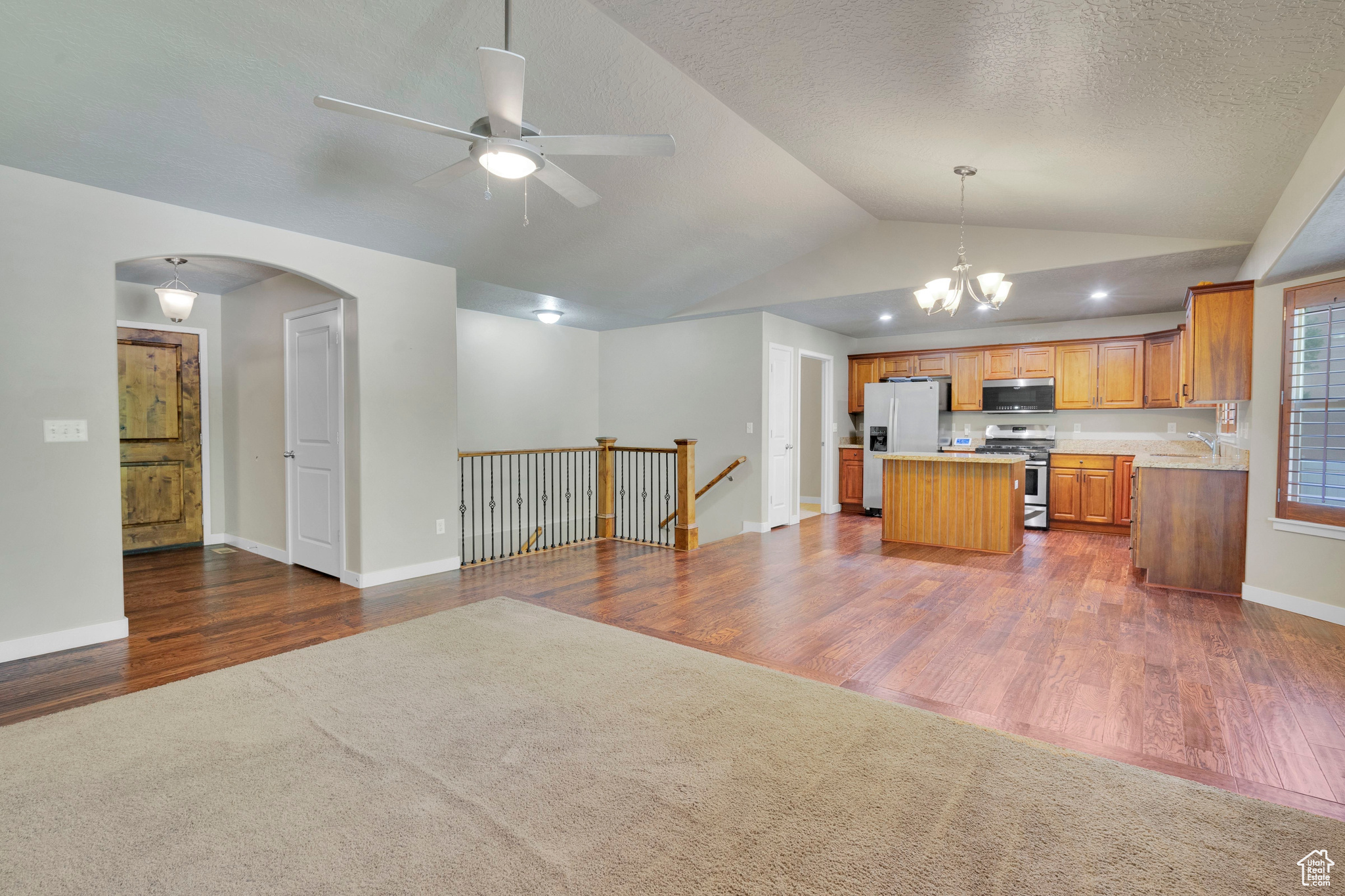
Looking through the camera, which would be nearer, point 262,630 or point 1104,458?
point 262,630

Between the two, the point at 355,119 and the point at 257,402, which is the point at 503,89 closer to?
the point at 355,119

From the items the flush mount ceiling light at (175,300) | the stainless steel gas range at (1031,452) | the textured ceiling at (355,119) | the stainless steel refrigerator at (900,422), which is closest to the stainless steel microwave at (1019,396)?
the stainless steel gas range at (1031,452)

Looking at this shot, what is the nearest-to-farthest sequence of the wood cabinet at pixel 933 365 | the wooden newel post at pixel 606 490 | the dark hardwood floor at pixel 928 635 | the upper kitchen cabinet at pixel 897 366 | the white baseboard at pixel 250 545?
the dark hardwood floor at pixel 928 635, the white baseboard at pixel 250 545, the wooden newel post at pixel 606 490, the wood cabinet at pixel 933 365, the upper kitchen cabinet at pixel 897 366

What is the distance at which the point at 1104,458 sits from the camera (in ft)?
22.0

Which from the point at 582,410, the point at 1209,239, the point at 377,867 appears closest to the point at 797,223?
the point at 1209,239

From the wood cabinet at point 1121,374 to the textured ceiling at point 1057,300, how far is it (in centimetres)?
39

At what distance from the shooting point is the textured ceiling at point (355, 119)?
2.52 m

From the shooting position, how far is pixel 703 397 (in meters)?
7.20

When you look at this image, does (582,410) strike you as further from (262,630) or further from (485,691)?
(485,691)

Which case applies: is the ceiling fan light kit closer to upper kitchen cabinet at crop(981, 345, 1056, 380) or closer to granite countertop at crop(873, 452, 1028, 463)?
granite countertop at crop(873, 452, 1028, 463)

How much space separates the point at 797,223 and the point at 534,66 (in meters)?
3.02

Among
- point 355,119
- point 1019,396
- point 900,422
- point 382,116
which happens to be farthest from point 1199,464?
point 355,119

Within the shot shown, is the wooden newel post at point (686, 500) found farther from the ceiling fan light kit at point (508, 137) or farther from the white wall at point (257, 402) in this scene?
the ceiling fan light kit at point (508, 137)

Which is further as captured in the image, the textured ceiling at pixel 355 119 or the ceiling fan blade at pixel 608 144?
the textured ceiling at pixel 355 119
